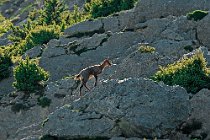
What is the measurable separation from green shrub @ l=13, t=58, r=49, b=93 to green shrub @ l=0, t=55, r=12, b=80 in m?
9.30

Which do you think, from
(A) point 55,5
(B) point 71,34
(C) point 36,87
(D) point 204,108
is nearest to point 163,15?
(B) point 71,34

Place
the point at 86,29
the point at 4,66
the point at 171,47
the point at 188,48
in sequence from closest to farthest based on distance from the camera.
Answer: the point at 188,48
the point at 171,47
the point at 4,66
the point at 86,29

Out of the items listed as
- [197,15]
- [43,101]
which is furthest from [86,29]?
[43,101]

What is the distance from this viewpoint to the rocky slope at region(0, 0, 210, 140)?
1353 inches

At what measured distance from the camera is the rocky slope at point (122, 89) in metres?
34.4

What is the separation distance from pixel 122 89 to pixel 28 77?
824 inches

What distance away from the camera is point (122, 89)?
118 feet

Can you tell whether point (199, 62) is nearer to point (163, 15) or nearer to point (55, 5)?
point (163, 15)

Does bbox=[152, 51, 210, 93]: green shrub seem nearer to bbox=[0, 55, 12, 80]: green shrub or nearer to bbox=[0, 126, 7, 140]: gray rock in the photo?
bbox=[0, 126, 7, 140]: gray rock

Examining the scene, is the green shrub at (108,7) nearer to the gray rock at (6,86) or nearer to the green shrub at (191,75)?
the gray rock at (6,86)

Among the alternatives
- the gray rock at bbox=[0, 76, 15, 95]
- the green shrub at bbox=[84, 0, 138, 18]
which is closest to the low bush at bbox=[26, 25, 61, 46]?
the green shrub at bbox=[84, 0, 138, 18]

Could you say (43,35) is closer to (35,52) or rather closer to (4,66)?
(35,52)

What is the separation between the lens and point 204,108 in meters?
37.4

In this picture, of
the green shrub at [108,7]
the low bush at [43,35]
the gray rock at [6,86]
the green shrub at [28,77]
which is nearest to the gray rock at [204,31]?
the green shrub at [28,77]
